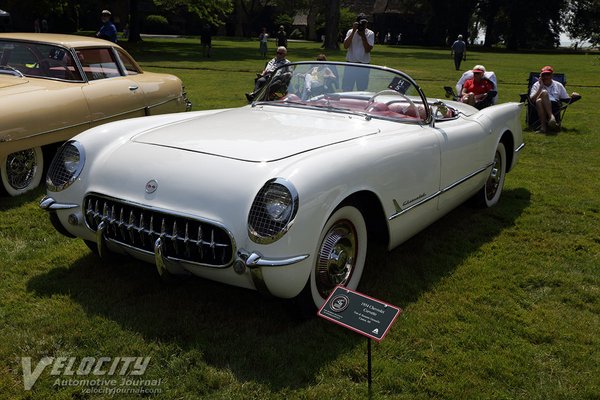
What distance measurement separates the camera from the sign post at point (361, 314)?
270 centimetres

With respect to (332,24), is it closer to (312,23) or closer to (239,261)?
(312,23)

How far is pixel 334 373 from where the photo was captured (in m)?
2.97

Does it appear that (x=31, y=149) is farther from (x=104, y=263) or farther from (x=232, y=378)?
(x=232, y=378)

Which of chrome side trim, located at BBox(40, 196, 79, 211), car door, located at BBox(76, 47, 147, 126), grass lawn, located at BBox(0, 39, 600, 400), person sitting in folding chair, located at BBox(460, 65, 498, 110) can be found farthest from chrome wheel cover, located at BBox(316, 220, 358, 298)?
person sitting in folding chair, located at BBox(460, 65, 498, 110)

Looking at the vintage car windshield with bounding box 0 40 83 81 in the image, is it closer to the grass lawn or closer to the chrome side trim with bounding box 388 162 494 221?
the grass lawn

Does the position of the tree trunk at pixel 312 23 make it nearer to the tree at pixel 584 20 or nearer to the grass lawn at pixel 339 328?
the tree at pixel 584 20

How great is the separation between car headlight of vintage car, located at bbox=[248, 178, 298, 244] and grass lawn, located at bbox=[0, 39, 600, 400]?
0.65m

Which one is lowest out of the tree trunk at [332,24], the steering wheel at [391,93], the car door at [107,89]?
the car door at [107,89]

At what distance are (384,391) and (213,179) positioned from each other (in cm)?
141

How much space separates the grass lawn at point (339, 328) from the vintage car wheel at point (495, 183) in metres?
0.45

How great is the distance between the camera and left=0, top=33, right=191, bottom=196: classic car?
17.6 feet

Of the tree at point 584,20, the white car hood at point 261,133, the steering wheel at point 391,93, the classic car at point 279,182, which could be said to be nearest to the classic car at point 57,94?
the classic car at point 279,182

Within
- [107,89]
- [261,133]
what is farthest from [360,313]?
[107,89]

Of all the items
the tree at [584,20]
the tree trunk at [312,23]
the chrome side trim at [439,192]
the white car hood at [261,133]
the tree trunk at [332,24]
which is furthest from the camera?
the tree trunk at [312,23]
